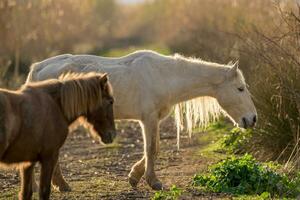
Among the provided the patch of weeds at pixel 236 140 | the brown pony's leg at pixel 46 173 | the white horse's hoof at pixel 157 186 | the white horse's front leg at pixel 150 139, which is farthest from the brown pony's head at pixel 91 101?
the patch of weeds at pixel 236 140

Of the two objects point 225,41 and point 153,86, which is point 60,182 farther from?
point 225,41

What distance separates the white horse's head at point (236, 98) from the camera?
10719 mm

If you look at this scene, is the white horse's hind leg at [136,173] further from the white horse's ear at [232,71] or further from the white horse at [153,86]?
the white horse's ear at [232,71]

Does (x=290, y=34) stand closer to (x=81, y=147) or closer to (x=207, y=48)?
(x=81, y=147)

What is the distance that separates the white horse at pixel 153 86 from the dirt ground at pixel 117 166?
0.49 m

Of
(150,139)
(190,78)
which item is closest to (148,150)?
(150,139)

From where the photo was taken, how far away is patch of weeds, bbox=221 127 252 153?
483 inches

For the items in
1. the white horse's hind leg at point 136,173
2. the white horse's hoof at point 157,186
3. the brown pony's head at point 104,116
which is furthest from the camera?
the white horse's hind leg at point 136,173

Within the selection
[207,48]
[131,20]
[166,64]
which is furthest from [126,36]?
Answer: [166,64]

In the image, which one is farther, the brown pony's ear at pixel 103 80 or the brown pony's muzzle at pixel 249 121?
the brown pony's muzzle at pixel 249 121

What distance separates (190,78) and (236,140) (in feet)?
7.78

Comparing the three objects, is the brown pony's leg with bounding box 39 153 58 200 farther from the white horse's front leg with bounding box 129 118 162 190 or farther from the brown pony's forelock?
the white horse's front leg with bounding box 129 118 162 190

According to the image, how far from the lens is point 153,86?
1039cm

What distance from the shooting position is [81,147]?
14.2 metres
